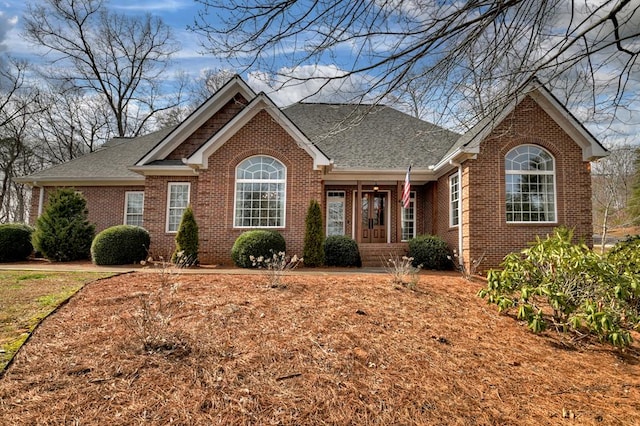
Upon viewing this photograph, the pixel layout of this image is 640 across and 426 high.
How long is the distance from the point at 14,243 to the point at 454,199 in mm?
14515

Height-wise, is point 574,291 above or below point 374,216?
below

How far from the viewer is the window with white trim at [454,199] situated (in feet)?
37.4

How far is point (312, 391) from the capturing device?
3.38 m

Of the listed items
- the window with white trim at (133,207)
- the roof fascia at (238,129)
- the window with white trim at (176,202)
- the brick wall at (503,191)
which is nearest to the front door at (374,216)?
the roof fascia at (238,129)

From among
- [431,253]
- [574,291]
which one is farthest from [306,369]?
[431,253]

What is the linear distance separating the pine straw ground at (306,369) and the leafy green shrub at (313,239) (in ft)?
15.1

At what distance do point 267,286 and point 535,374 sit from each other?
4.22 meters

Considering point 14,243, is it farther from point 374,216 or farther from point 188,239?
point 374,216

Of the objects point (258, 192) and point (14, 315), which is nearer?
point (14, 315)

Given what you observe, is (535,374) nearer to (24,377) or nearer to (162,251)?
(24,377)

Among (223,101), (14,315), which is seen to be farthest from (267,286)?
(223,101)

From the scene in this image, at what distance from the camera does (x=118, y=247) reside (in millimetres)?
10594

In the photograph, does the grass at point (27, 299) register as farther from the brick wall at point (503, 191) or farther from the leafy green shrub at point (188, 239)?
the brick wall at point (503, 191)

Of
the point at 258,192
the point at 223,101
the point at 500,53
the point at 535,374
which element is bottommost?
the point at 535,374
